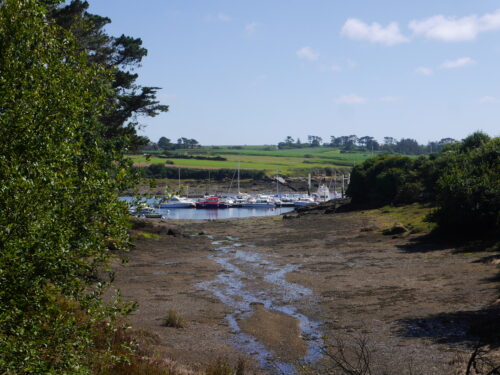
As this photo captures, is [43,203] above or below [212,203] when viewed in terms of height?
above

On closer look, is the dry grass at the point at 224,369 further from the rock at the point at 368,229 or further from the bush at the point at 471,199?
the rock at the point at 368,229

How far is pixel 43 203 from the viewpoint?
38.9 feet

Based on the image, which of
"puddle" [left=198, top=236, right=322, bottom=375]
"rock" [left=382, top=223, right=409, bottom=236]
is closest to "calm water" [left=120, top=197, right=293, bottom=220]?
"rock" [left=382, top=223, right=409, bottom=236]

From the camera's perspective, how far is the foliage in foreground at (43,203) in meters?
11.1

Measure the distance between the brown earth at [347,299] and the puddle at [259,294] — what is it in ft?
1.52

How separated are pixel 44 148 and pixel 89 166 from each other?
164 centimetres

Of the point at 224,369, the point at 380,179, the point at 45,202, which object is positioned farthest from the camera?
the point at 380,179

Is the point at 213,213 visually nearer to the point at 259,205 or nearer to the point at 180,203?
the point at 180,203

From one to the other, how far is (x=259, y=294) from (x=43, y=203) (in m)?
27.3

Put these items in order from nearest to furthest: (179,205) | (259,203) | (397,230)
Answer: (397,230) < (179,205) < (259,203)

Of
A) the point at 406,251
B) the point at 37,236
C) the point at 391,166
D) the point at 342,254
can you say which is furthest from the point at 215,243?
the point at 37,236

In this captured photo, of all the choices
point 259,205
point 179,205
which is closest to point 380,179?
point 259,205

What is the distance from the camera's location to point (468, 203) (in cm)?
5269

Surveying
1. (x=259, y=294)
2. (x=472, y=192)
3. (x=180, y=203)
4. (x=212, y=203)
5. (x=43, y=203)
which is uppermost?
(x=43, y=203)
